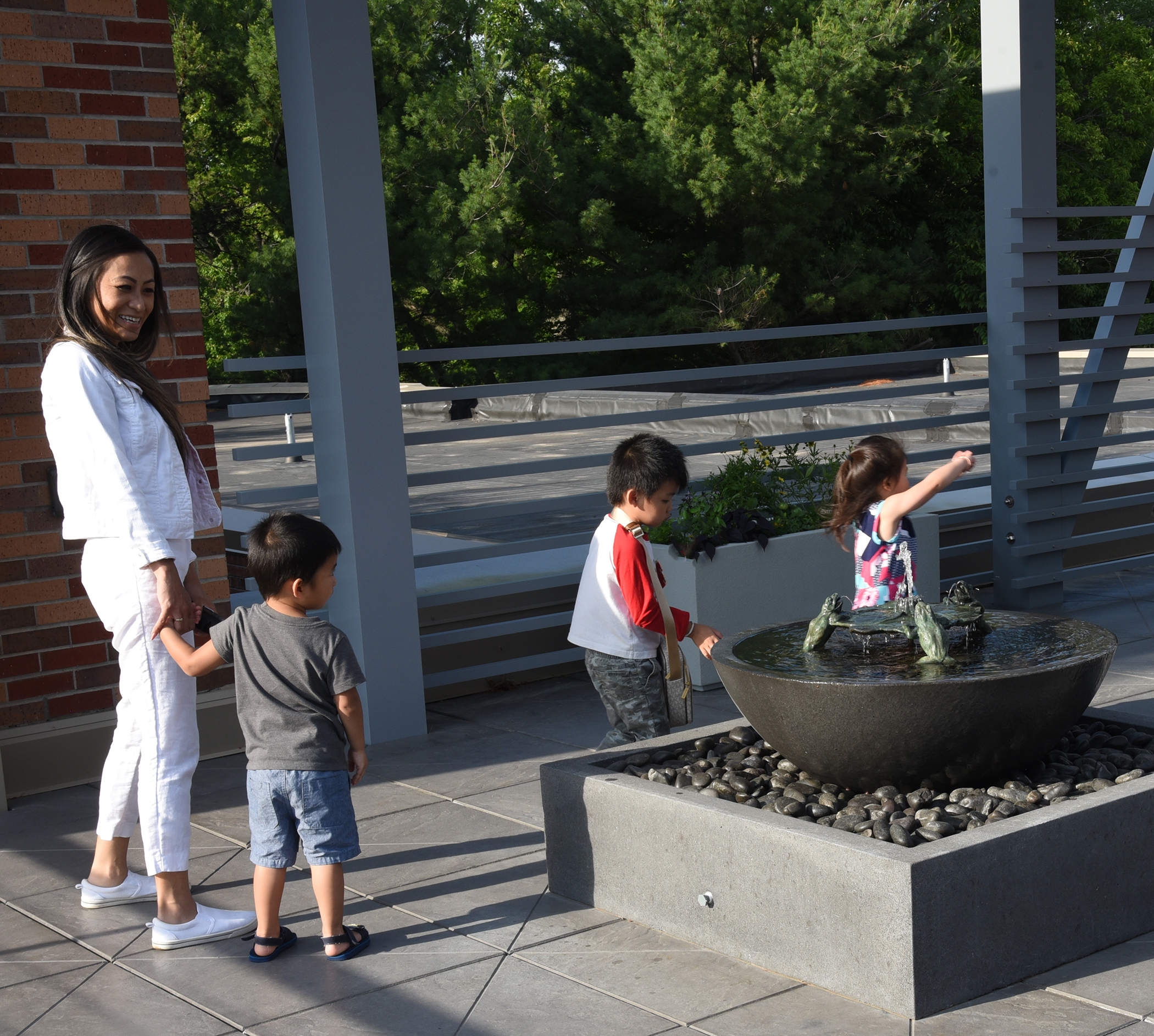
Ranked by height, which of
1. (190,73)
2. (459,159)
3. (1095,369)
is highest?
(190,73)

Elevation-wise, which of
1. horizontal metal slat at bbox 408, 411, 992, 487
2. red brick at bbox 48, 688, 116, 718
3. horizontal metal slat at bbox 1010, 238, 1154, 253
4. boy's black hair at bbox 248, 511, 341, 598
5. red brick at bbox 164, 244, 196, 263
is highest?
red brick at bbox 164, 244, 196, 263

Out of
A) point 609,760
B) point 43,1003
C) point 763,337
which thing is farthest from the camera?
point 763,337

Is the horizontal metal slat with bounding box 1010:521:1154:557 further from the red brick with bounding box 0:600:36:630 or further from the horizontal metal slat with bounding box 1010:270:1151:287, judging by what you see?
the red brick with bounding box 0:600:36:630

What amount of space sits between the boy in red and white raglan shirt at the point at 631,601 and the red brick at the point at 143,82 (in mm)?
2640

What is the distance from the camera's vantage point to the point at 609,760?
161 inches

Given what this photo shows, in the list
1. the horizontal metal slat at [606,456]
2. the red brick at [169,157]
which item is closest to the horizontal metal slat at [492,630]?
the horizontal metal slat at [606,456]

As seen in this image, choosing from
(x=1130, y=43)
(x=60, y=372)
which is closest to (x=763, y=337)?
(x=60, y=372)

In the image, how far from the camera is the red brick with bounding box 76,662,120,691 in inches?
211

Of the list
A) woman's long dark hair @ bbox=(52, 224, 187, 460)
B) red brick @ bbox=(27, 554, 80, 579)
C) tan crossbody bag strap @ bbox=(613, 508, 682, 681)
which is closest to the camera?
woman's long dark hair @ bbox=(52, 224, 187, 460)

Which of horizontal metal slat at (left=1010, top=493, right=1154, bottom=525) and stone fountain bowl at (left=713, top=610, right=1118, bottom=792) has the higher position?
stone fountain bowl at (left=713, top=610, right=1118, bottom=792)

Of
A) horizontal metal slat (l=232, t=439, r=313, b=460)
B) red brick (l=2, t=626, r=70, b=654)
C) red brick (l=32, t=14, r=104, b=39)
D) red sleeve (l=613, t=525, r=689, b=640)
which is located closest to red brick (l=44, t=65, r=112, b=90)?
red brick (l=32, t=14, r=104, b=39)

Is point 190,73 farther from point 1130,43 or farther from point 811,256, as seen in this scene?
point 1130,43

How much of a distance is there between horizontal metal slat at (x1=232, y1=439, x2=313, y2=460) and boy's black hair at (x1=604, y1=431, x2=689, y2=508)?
1752mm

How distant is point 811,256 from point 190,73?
51.2 ft
